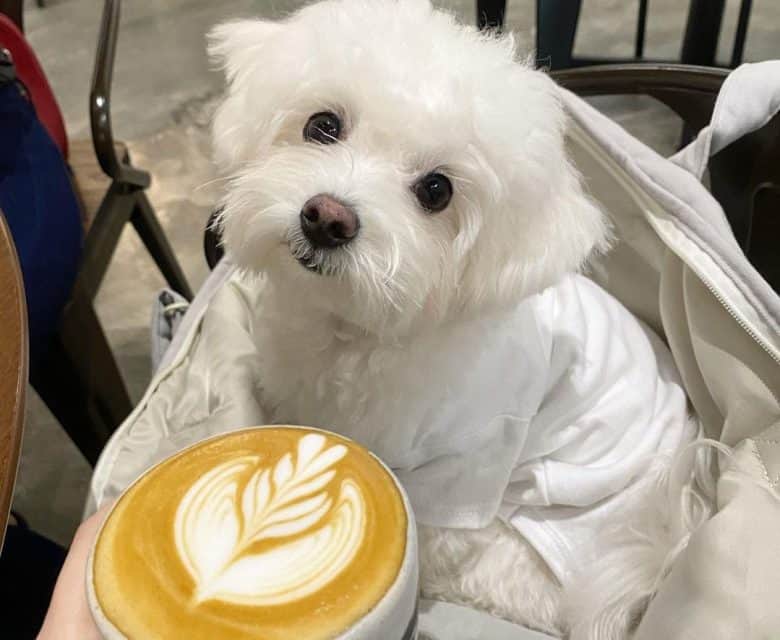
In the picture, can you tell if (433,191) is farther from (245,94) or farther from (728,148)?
(728,148)

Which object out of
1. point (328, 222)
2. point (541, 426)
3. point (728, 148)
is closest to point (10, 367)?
point (328, 222)

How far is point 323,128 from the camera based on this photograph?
0.74 metres

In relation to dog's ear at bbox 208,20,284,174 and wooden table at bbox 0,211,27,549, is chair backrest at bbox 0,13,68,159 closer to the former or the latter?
dog's ear at bbox 208,20,284,174

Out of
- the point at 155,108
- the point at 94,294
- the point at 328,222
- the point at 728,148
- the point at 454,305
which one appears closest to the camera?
the point at 328,222

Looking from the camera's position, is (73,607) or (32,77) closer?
(73,607)

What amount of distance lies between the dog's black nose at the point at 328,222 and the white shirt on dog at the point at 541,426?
19 centimetres

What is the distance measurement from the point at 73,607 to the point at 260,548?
15cm

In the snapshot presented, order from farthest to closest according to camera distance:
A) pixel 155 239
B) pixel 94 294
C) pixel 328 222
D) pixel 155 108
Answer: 1. pixel 155 108
2. pixel 155 239
3. pixel 94 294
4. pixel 328 222

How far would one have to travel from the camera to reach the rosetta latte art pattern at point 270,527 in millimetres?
425

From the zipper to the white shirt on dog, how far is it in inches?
5.2

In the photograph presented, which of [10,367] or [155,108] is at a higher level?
[10,367]

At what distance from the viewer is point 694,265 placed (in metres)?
0.75

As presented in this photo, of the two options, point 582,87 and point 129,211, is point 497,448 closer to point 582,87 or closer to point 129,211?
point 582,87

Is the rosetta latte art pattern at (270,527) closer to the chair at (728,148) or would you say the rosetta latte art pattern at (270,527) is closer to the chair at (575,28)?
the chair at (728,148)
